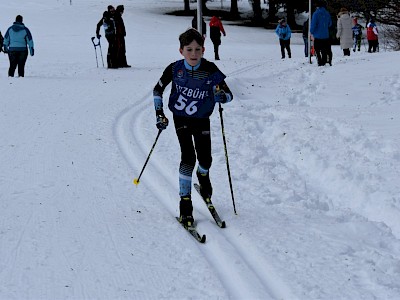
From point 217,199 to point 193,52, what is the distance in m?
1.80

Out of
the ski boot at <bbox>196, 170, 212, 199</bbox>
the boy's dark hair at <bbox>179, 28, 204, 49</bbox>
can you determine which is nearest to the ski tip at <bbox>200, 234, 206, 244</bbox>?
the ski boot at <bbox>196, 170, 212, 199</bbox>

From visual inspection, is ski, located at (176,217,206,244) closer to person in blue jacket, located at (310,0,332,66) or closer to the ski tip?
the ski tip

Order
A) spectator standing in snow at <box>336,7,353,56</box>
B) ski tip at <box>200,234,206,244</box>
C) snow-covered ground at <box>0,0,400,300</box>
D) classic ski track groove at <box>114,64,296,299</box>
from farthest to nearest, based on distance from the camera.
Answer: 1. spectator standing in snow at <box>336,7,353,56</box>
2. ski tip at <box>200,234,206,244</box>
3. snow-covered ground at <box>0,0,400,300</box>
4. classic ski track groove at <box>114,64,296,299</box>

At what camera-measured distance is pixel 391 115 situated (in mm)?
9531

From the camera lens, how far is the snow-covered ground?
428 cm

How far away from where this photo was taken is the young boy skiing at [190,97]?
5270 mm

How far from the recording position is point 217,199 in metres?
6.22

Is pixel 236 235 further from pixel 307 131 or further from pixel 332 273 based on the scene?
pixel 307 131

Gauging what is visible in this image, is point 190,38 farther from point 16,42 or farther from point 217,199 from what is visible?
point 16,42

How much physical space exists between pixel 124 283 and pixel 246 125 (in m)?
5.71

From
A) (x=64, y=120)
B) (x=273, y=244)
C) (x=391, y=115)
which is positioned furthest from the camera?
(x=64, y=120)

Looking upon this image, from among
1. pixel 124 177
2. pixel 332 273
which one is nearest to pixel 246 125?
pixel 124 177

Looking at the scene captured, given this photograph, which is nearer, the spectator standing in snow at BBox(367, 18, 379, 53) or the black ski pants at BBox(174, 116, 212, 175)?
the black ski pants at BBox(174, 116, 212, 175)

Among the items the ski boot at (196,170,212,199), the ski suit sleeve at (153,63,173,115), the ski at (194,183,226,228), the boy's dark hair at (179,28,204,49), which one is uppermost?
the boy's dark hair at (179,28,204,49)
